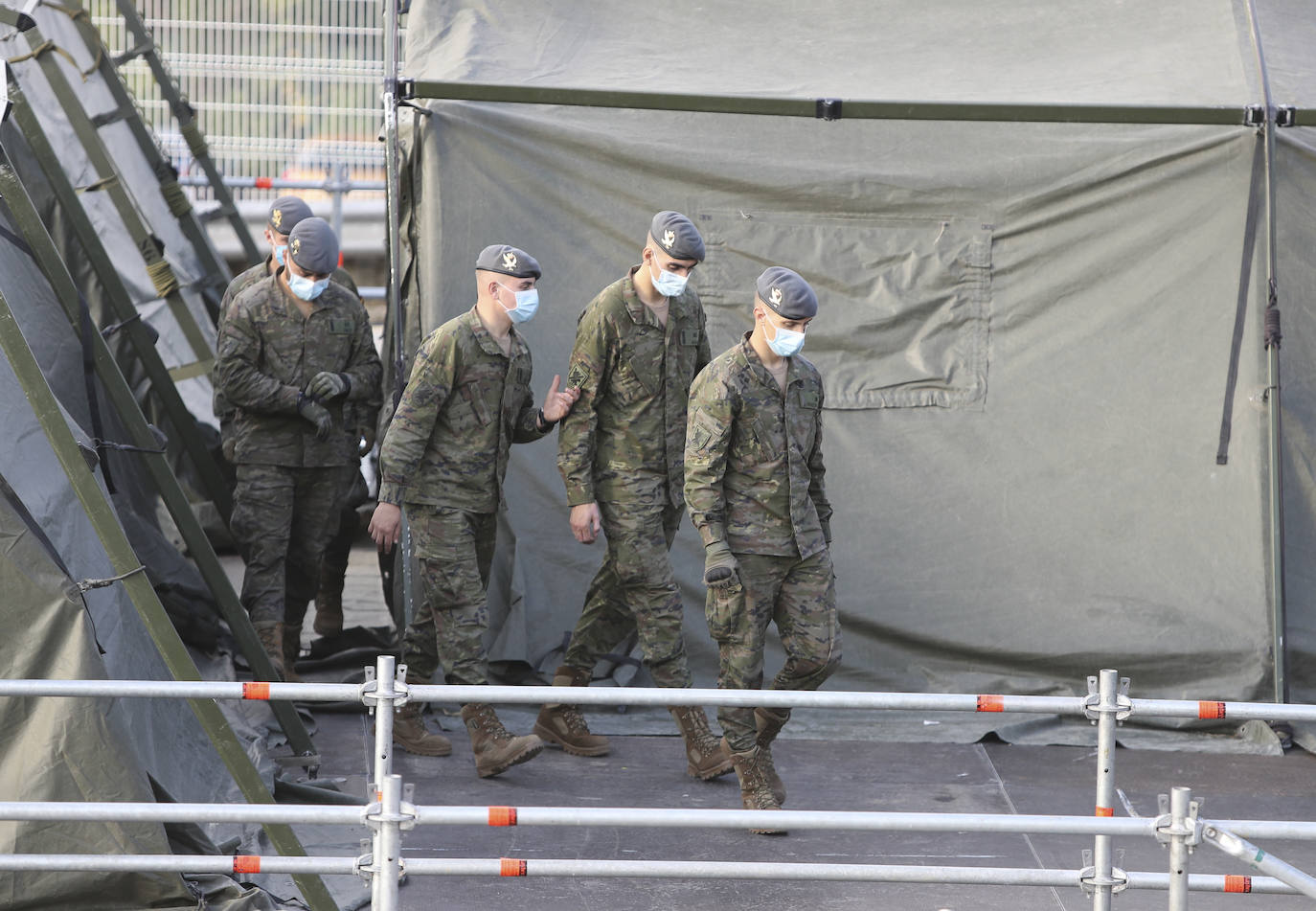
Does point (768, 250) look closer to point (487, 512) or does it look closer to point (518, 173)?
point (518, 173)

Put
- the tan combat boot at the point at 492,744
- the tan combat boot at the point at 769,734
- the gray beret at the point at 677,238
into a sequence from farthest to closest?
the tan combat boot at the point at 492,744, the gray beret at the point at 677,238, the tan combat boot at the point at 769,734

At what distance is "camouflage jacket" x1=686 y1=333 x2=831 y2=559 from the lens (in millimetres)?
5418

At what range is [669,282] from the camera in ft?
19.2

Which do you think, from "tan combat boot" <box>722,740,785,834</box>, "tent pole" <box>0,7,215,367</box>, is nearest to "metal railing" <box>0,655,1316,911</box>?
"tan combat boot" <box>722,740,785,834</box>

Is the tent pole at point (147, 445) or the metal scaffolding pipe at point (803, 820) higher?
the tent pole at point (147, 445)

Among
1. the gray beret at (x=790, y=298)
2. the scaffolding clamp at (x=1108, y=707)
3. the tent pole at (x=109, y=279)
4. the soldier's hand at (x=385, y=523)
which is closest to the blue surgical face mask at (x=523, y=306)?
the soldier's hand at (x=385, y=523)

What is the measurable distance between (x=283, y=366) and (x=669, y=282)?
71.0 inches

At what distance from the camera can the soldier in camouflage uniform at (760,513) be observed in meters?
5.41

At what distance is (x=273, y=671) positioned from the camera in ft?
19.4

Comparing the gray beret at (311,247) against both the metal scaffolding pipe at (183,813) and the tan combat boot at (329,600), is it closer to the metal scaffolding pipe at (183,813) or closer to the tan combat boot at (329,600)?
the tan combat boot at (329,600)

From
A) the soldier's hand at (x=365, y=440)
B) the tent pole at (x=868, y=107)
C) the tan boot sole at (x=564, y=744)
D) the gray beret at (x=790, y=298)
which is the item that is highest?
the tent pole at (x=868, y=107)

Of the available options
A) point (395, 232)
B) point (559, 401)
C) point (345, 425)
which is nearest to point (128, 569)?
point (559, 401)

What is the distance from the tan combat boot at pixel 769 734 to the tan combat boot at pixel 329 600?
8.97 ft

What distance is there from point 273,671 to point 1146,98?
4.17 meters
